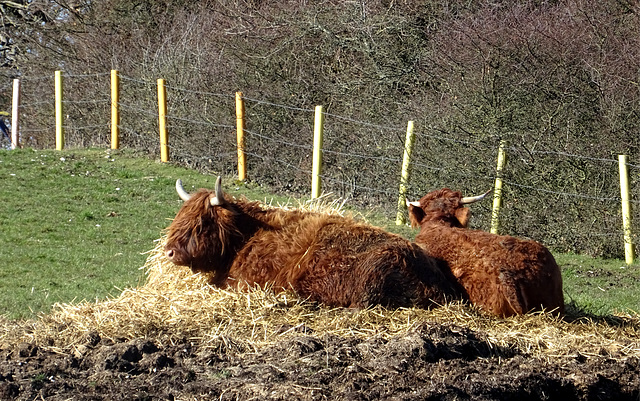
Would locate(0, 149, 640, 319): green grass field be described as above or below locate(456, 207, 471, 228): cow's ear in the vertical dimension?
below

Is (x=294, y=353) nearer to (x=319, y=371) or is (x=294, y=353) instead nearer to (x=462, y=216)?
(x=319, y=371)

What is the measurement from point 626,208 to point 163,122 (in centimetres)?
992

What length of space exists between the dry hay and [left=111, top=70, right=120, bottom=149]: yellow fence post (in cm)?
1244

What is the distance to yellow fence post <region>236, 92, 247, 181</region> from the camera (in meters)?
17.1

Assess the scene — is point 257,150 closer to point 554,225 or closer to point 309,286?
point 554,225

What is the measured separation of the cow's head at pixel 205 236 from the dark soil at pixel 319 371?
125 cm

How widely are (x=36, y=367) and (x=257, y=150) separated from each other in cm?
1278

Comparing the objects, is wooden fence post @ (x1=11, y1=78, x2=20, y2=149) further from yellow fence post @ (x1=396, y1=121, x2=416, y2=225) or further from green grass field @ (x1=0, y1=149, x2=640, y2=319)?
yellow fence post @ (x1=396, y1=121, x2=416, y2=225)

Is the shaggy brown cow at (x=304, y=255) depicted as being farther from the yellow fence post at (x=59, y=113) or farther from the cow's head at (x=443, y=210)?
the yellow fence post at (x=59, y=113)

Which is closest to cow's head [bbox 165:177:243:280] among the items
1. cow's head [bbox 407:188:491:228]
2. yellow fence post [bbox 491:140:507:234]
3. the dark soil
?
the dark soil

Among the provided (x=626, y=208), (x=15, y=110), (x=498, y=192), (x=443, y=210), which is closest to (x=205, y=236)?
(x=443, y=210)

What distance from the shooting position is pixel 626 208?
39.4ft

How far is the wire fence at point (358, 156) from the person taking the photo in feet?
42.2

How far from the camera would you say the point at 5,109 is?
2742 cm
